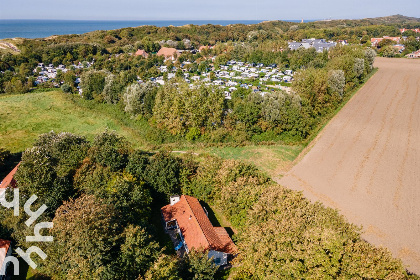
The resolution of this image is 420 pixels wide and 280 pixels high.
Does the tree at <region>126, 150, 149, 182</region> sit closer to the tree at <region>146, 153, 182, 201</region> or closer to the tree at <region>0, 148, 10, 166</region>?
the tree at <region>146, 153, 182, 201</region>

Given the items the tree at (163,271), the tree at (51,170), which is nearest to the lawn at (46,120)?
the tree at (51,170)

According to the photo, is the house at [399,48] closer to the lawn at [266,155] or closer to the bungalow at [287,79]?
the bungalow at [287,79]

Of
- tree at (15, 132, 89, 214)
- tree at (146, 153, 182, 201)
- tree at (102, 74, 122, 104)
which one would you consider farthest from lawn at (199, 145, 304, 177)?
tree at (102, 74, 122, 104)

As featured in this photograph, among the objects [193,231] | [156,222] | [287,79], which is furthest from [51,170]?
[287,79]

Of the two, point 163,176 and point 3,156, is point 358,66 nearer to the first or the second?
point 163,176

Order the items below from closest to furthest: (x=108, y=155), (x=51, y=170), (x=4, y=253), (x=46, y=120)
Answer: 1. (x=4, y=253)
2. (x=51, y=170)
3. (x=108, y=155)
4. (x=46, y=120)
